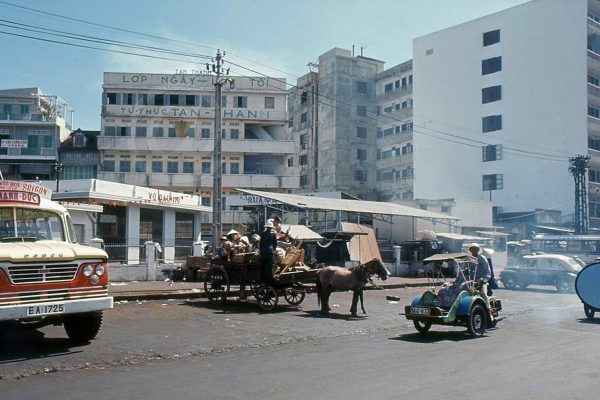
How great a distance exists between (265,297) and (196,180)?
43.6 meters

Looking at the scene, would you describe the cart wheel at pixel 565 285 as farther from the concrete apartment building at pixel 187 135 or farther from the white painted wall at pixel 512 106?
the concrete apartment building at pixel 187 135

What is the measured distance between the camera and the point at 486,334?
11938 millimetres

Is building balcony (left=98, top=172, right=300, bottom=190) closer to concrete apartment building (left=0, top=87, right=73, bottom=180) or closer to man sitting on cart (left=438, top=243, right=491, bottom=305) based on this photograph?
concrete apartment building (left=0, top=87, right=73, bottom=180)

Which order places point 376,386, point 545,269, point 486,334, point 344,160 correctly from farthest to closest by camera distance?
point 344,160 → point 545,269 → point 486,334 → point 376,386

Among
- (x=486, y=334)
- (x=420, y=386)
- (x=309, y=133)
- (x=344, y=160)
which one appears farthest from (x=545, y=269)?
(x=309, y=133)

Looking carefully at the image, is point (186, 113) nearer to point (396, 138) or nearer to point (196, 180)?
point (196, 180)

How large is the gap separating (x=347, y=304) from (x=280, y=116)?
44.4 m

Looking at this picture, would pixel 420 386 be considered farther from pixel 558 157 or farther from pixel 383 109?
pixel 383 109

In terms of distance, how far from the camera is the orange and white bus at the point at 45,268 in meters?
8.47

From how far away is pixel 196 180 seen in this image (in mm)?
57500

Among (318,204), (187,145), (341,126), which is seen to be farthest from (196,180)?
(318,204)

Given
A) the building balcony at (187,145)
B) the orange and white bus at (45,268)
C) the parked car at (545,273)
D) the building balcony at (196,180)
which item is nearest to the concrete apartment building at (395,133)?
the building balcony at (187,145)

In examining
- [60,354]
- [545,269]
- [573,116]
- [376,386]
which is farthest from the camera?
[573,116]

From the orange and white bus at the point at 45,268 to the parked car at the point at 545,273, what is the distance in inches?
774
